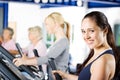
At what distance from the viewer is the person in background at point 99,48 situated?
1221 millimetres

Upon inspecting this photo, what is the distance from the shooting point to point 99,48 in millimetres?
1321

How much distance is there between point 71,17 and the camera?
496cm

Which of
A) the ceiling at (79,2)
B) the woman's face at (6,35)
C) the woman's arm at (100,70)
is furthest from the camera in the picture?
the woman's face at (6,35)

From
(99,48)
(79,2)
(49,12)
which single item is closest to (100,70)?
(99,48)

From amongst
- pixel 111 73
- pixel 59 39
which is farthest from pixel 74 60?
pixel 111 73

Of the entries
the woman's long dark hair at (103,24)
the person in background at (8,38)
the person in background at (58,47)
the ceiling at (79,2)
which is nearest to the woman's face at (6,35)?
the person in background at (8,38)

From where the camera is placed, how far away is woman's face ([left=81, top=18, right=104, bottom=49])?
129cm

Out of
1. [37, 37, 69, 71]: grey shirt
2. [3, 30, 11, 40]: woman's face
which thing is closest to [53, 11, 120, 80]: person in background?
[37, 37, 69, 71]: grey shirt

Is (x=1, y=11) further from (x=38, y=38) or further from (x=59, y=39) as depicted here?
(x=59, y=39)

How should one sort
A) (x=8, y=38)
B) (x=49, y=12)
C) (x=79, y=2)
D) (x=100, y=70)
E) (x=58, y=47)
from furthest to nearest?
(x=49, y=12), (x=8, y=38), (x=79, y=2), (x=58, y=47), (x=100, y=70)

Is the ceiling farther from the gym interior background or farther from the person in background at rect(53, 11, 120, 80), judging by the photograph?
the person in background at rect(53, 11, 120, 80)

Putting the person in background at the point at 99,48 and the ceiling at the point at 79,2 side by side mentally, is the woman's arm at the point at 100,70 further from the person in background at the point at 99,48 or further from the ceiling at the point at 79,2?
the ceiling at the point at 79,2

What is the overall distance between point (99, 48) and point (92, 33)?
8 centimetres

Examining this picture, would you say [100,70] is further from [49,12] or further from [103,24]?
[49,12]
